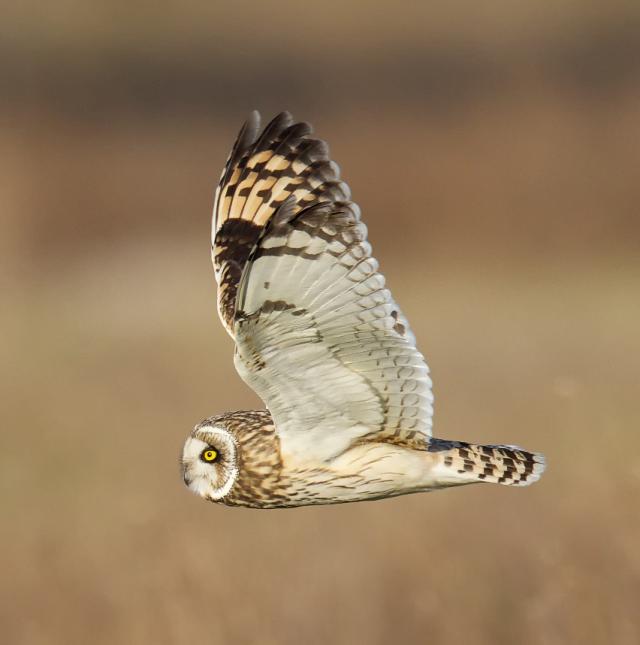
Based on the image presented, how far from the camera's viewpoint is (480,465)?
4535mm

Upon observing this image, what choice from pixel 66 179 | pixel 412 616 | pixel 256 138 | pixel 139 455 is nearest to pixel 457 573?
pixel 412 616

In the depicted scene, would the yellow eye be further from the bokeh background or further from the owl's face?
the bokeh background

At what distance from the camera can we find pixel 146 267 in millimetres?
20438

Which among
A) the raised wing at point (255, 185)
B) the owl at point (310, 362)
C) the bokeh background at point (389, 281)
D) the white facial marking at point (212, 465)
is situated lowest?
the white facial marking at point (212, 465)

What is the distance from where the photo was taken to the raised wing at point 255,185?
472cm

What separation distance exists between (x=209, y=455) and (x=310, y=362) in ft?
2.06

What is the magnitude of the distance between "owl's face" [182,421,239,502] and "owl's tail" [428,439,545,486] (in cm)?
59

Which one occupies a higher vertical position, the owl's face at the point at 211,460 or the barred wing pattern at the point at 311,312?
the barred wing pattern at the point at 311,312

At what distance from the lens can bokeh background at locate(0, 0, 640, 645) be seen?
10953 millimetres

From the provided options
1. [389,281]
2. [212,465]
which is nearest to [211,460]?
[212,465]

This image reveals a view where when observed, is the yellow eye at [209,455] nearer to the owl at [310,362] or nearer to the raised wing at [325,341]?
the owl at [310,362]

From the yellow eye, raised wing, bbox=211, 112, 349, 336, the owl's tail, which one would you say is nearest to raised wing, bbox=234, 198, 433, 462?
the owl's tail

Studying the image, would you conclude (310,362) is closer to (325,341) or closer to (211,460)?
(325,341)

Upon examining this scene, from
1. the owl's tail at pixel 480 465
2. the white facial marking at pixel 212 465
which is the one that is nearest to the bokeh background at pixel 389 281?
the owl's tail at pixel 480 465
